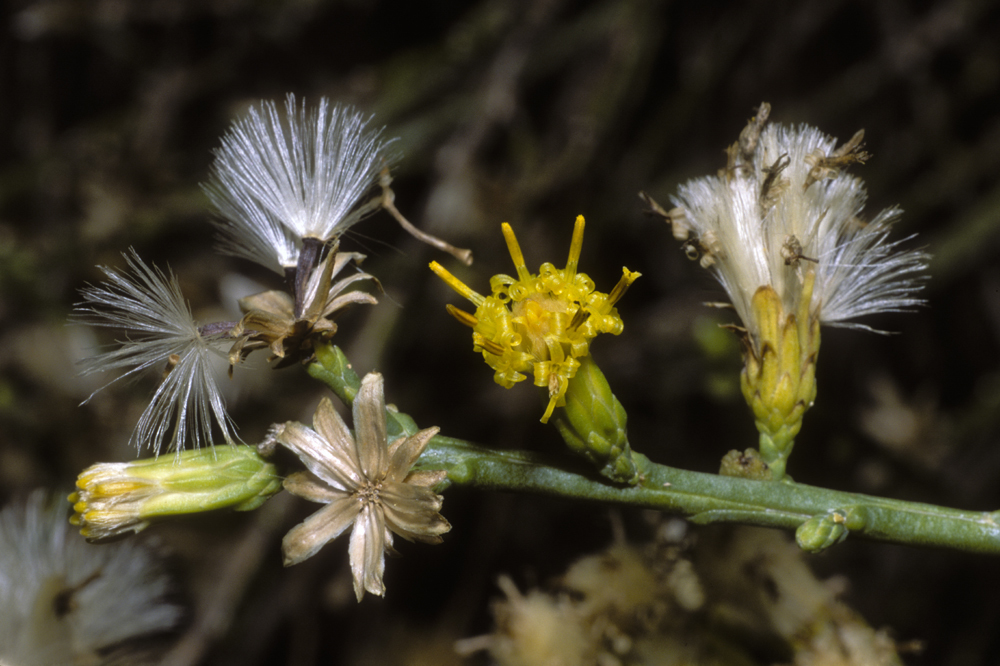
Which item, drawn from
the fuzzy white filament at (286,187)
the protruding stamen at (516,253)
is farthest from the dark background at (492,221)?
the protruding stamen at (516,253)

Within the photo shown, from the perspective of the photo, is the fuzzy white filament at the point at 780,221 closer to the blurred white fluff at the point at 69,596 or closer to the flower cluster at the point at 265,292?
the flower cluster at the point at 265,292

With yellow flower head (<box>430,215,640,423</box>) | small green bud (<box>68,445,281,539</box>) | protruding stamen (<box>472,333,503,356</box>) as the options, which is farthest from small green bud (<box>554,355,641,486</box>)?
small green bud (<box>68,445,281,539</box>)

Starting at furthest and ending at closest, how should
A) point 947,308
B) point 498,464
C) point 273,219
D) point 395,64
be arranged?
point 395,64, point 947,308, point 273,219, point 498,464

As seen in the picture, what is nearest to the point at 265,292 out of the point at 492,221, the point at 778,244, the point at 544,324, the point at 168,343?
the point at 168,343

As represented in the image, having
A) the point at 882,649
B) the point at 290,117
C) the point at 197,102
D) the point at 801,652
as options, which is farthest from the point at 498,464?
the point at 197,102

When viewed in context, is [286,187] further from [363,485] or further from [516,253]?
[363,485]

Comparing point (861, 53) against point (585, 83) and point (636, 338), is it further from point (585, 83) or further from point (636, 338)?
point (636, 338)

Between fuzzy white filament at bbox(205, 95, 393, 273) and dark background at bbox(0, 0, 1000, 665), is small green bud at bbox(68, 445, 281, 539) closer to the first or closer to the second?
fuzzy white filament at bbox(205, 95, 393, 273)
